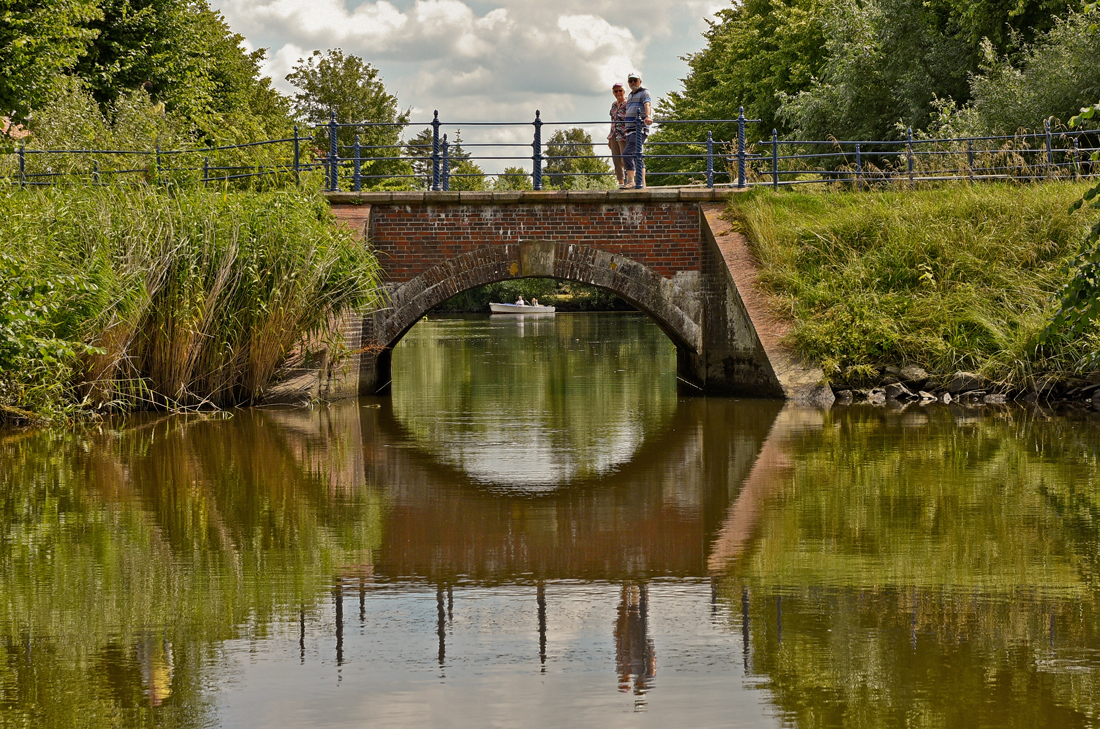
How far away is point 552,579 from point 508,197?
11.0 meters

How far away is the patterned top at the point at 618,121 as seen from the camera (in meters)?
17.0

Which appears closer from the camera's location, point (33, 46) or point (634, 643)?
point (634, 643)

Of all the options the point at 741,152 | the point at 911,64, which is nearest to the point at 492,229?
the point at 741,152

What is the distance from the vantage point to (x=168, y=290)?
44.9ft

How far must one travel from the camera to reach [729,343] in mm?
16578

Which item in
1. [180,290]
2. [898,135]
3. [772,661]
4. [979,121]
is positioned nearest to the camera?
[772,661]

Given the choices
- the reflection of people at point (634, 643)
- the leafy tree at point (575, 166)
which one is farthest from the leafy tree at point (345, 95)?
the reflection of people at point (634, 643)

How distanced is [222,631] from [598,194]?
12.2 m

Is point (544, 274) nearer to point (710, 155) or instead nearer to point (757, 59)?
point (710, 155)

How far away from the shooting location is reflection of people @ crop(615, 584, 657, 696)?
15.7 ft

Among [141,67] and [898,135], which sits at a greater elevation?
[141,67]

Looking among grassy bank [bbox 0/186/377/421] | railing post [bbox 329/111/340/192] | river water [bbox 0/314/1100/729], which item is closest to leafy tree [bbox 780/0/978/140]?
Answer: railing post [bbox 329/111/340/192]

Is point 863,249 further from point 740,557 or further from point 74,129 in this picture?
point 74,129

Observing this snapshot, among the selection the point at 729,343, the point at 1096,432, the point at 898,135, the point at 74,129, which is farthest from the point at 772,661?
the point at 898,135
